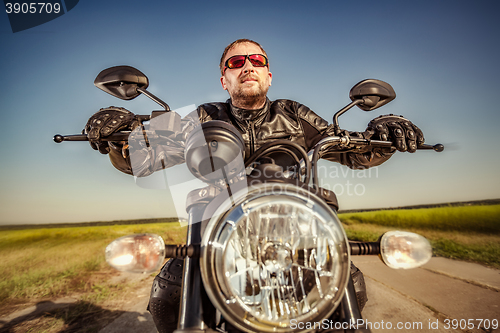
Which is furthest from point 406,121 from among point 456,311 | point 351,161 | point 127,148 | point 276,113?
point 456,311

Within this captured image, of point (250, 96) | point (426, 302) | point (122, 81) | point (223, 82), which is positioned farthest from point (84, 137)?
point (426, 302)

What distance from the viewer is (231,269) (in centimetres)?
64

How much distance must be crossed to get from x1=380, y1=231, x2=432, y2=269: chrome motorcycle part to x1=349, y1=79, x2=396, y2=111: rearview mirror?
0.78 m

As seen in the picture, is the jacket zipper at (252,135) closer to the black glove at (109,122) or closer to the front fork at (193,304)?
the black glove at (109,122)

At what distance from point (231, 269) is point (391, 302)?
2.93 meters

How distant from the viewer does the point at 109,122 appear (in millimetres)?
1106

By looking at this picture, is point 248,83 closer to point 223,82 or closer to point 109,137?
point 223,82

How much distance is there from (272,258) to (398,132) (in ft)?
3.66

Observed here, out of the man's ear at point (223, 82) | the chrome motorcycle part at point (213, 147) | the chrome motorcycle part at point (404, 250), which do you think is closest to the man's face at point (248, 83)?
the man's ear at point (223, 82)

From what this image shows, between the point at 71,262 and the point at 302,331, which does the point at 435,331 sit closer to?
the point at 302,331

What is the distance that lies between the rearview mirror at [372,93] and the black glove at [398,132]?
0.13m

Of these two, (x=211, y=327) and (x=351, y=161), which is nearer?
(x=211, y=327)

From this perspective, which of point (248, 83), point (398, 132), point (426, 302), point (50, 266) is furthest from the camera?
point (50, 266)

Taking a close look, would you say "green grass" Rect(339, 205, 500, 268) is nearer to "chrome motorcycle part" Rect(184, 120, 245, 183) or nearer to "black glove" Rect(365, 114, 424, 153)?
"black glove" Rect(365, 114, 424, 153)
